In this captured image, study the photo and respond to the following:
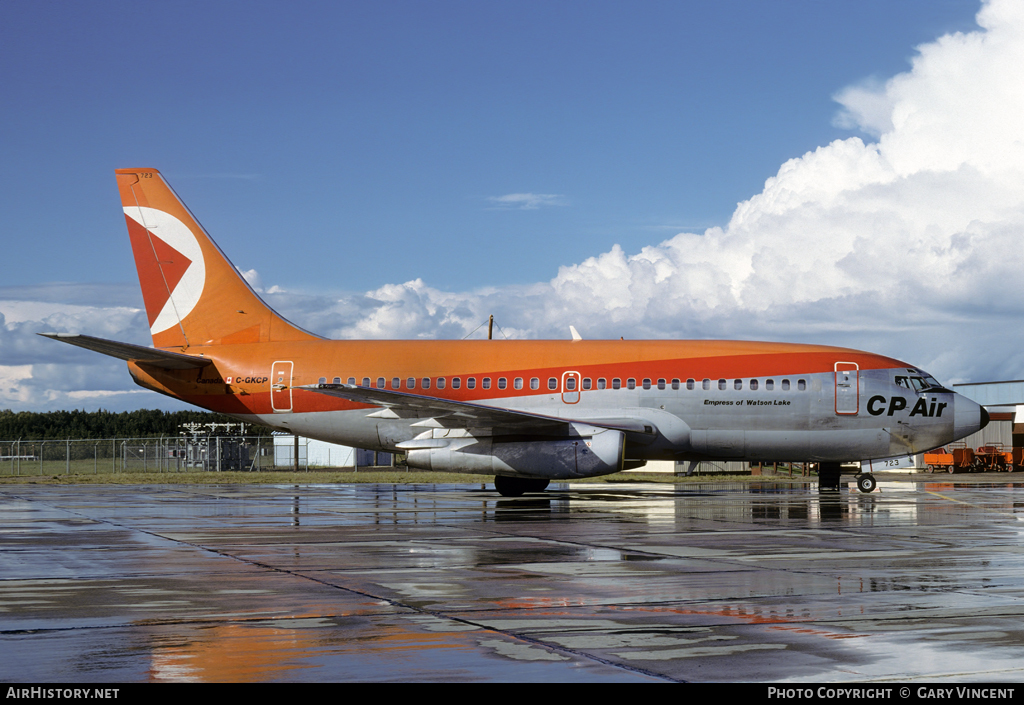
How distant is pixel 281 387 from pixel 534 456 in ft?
24.8

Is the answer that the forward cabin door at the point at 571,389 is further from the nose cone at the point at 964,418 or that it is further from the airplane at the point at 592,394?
the nose cone at the point at 964,418

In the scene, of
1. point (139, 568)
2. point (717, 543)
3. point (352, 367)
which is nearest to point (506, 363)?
point (352, 367)

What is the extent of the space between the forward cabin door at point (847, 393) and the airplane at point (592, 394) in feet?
0.09

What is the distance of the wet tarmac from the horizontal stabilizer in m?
7.05

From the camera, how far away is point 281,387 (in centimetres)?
2639

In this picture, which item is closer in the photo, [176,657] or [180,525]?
[176,657]

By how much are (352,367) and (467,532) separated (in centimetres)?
1188

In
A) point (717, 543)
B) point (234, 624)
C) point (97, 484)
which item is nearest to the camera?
point (234, 624)

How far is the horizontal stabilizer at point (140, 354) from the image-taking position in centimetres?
2411

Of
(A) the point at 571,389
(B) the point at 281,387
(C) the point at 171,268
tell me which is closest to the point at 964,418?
(A) the point at 571,389

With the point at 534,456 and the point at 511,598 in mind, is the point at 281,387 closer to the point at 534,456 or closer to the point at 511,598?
the point at 534,456

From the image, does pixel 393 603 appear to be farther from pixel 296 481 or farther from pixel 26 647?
pixel 296 481

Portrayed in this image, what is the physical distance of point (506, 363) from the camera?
2600 centimetres

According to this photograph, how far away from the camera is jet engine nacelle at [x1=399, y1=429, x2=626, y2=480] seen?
23.3 meters
